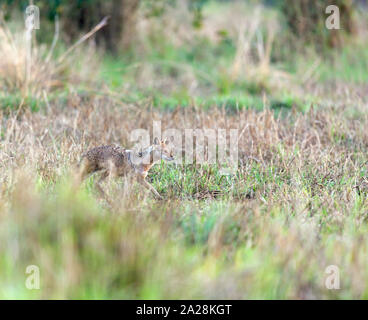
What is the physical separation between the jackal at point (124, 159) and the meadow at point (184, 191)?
15 centimetres

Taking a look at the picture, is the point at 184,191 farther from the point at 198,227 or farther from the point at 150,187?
the point at 198,227

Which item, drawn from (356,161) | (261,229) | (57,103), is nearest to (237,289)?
(261,229)

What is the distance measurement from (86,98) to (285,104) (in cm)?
267

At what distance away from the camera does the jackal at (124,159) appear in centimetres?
483

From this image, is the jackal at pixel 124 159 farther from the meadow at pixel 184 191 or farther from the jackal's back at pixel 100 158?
the meadow at pixel 184 191

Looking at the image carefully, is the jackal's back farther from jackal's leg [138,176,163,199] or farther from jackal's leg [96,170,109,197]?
jackal's leg [138,176,163,199]

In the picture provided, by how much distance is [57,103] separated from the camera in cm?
735

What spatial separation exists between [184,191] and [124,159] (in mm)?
584

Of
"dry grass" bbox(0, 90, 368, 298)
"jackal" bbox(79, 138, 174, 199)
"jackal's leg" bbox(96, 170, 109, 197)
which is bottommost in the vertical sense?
"dry grass" bbox(0, 90, 368, 298)

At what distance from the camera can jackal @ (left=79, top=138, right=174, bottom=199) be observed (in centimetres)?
483

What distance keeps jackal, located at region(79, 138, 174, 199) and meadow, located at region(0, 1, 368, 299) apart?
0.15 metres

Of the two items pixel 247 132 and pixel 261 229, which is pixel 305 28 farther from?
pixel 261 229

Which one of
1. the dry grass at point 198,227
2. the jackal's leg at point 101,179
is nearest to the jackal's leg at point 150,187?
the dry grass at point 198,227

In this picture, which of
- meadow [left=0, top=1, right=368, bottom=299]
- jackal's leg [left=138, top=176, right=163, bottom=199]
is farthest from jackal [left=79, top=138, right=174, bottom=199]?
meadow [left=0, top=1, right=368, bottom=299]
